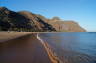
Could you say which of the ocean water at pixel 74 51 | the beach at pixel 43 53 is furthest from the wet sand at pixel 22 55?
the ocean water at pixel 74 51

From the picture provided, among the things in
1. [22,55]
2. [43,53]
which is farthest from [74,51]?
[22,55]

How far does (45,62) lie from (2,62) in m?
2.98

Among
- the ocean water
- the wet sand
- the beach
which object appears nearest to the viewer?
the wet sand

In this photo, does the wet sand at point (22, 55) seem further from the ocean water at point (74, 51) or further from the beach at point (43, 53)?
the ocean water at point (74, 51)

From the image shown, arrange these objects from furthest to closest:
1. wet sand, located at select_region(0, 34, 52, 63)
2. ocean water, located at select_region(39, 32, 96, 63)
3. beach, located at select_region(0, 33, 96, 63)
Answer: ocean water, located at select_region(39, 32, 96, 63) < beach, located at select_region(0, 33, 96, 63) < wet sand, located at select_region(0, 34, 52, 63)

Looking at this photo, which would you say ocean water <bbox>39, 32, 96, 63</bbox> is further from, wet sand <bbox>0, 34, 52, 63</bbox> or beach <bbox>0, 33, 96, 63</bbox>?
wet sand <bbox>0, 34, 52, 63</bbox>

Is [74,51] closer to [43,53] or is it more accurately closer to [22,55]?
[43,53]

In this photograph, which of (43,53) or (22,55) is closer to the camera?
(22,55)

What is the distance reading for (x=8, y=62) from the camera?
8.60 meters

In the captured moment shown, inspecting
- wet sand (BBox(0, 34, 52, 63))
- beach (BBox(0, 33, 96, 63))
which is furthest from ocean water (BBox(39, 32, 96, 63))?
wet sand (BBox(0, 34, 52, 63))

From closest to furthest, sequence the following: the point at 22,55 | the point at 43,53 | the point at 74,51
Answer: the point at 22,55 < the point at 43,53 < the point at 74,51

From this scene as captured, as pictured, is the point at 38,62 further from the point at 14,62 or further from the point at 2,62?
the point at 2,62

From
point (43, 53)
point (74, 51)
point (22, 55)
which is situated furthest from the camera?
point (74, 51)

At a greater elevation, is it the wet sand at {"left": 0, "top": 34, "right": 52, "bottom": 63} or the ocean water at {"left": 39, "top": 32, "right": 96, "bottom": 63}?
the wet sand at {"left": 0, "top": 34, "right": 52, "bottom": 63}
